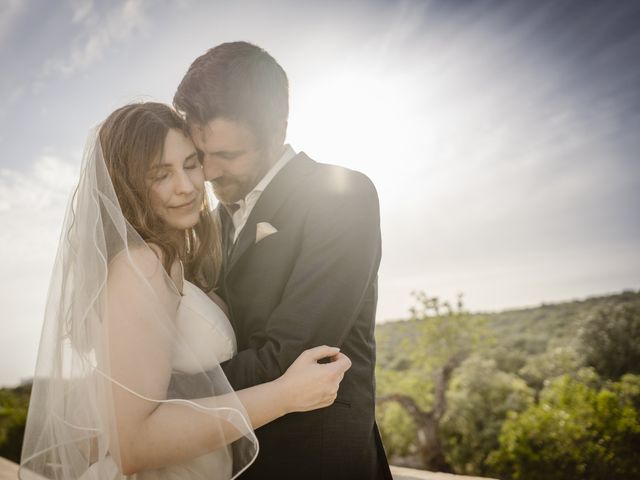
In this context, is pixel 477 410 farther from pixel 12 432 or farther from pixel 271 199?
pixel 271 199

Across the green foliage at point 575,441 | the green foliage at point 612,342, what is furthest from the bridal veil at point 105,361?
the green foliage at point 612,342

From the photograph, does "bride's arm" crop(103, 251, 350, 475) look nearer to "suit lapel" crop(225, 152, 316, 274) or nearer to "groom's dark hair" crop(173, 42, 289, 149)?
"suit lapel" crop(225, 152, 316, 274)

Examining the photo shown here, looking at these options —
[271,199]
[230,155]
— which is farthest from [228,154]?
[271,199]

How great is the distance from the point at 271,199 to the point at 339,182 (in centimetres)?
33

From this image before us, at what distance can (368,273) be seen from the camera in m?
1.88

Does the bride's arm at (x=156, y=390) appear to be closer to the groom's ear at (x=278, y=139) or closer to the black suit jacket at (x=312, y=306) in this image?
the black suit jacket at (x=312, y=306)

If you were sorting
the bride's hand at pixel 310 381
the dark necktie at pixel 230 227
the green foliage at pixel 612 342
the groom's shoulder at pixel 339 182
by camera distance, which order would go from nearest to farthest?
1. the bride's hand at pixel 310 381
2. the groom's shoulder at pixel 339 182
3. the dark necktie at pixel 230 227
4. the green foliage at pixel 612 342

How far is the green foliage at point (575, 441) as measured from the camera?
9.22 m

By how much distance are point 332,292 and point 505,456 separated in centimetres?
1186

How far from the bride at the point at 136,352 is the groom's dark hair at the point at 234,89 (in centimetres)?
23

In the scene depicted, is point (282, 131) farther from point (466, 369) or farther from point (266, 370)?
point (466, 369)

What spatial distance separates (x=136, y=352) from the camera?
1.53 meters

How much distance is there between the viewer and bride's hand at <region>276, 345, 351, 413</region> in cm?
162

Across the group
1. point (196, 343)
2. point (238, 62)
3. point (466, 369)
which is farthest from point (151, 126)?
point (466, 369)
